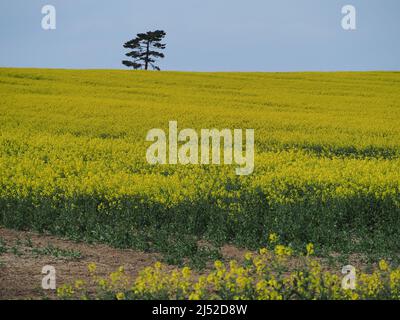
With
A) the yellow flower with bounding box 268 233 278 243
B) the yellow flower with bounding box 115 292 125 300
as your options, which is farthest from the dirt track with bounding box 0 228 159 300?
the yellow flower with bounding box 268 233 278 243

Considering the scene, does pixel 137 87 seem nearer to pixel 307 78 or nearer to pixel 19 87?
pixel 19 87

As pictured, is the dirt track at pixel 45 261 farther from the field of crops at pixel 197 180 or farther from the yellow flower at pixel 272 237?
the yellow flower at pixel 272 237

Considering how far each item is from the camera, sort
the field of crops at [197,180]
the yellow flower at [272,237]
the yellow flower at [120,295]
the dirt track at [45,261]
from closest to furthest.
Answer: the yellow flower at [120,295] → the dirt track at [45,261] → the yellow flower at [272,237] → the field of crops at [197,180]

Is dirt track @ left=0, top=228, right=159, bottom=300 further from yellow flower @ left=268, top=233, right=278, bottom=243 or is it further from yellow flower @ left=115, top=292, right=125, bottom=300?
yellow flower @ left=268, top=233, right=278, bottom=243

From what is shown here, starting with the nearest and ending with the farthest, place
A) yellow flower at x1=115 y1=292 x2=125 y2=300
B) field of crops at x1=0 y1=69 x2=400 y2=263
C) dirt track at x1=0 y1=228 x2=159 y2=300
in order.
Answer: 1. yellow flower at x1=115 y1=292 x2=125 y2=300
2. dirt track at x1=0 y1=228 x2=159 y2=300
3. field of crops at x1=0 y1=69 x2=400 y2=263

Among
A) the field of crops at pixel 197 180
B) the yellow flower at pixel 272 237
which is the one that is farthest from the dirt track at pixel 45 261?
the yellow flower at pixel 272 237

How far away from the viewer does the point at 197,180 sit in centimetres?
1478

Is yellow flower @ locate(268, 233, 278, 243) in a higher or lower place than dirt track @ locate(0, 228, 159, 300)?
higher

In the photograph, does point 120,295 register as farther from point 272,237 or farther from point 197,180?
point 197,180

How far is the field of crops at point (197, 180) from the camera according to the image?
12062 millimetres

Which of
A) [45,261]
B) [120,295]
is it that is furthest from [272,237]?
[120,295]

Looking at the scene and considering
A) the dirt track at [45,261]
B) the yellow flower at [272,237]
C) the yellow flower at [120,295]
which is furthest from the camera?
the yellow flower at [272,237]

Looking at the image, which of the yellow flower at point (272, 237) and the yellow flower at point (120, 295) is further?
the yellow flower at point (272, 237)

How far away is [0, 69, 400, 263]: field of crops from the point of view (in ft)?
39.6
